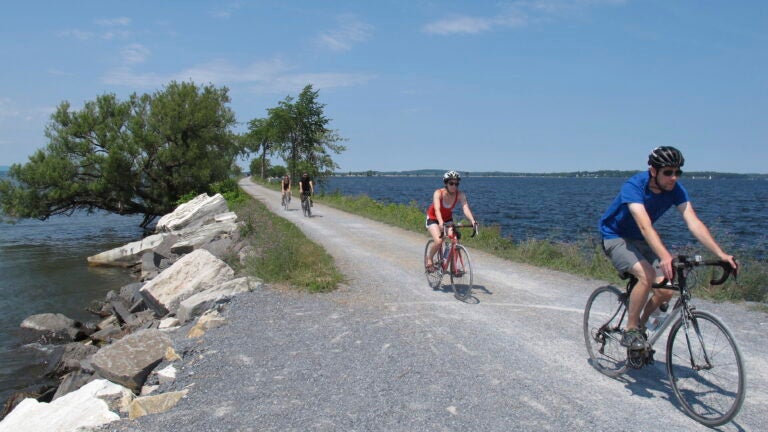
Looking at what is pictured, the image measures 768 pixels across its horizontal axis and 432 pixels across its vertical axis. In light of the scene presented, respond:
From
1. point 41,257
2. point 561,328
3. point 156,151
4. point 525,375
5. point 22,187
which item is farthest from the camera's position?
point 156,151

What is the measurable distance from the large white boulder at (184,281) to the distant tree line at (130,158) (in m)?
22.8

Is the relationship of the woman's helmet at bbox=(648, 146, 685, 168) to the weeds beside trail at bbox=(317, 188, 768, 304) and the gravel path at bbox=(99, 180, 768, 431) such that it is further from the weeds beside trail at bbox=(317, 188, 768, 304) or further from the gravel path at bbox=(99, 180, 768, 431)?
the gravel path at bbox=(99, 180, 768, 431)

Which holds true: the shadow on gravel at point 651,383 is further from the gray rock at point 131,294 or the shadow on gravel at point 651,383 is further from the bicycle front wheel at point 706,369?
the gray rock at point 131,294

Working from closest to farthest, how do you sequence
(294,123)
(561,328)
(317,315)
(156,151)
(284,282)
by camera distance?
(561,328) → (317,315) → (284,282) → (156,151) → (294,123)

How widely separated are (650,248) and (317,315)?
4.69 meters

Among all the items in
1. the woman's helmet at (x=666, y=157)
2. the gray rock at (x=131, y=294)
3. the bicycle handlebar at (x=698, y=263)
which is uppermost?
the woman's helmet at (x=666, y=157)

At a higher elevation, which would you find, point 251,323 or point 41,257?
point 251,323

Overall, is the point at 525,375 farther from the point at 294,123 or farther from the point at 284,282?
the point at 294,123

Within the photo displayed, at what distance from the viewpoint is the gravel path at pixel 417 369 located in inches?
179

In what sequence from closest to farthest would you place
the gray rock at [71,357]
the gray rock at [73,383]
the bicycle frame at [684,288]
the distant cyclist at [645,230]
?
1. the bicycle frame at [684,288]
2. the distant cyclist at [645,230]
3. the gray rock at [73,383]
4. the gray rock at [71,357]

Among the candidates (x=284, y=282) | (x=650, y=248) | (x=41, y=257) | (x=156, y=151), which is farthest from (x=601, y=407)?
(x=156, y=151)

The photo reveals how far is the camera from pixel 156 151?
33.6 meters

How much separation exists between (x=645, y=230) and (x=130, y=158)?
109 feet

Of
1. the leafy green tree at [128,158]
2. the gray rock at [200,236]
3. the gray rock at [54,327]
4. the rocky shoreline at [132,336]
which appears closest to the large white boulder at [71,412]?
the rocky shoreline at [132,336]
